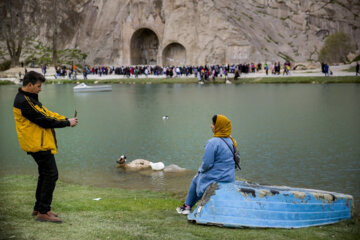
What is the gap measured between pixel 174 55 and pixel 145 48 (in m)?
8.44

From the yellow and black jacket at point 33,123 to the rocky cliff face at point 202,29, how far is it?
70.1m

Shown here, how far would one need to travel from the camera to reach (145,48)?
90000 millimetres

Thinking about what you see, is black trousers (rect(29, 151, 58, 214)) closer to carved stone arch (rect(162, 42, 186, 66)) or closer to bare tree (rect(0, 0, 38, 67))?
carved stone arch (rect(162, 42, 186, 66))

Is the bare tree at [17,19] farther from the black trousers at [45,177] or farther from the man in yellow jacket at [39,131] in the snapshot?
the black trousers at [45,177]

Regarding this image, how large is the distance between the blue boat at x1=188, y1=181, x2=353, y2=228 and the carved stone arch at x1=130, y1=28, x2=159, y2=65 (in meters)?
81.7

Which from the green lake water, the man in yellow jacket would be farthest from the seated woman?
the green lake water

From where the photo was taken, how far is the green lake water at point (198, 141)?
48.0 ft

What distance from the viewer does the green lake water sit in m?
14.6

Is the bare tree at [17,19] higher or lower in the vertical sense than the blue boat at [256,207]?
higher

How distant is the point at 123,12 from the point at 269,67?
32.6 metres

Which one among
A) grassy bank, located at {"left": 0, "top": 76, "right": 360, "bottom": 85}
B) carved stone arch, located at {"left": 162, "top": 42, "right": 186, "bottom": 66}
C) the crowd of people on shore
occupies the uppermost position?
carved stone arch, located at {"left": 162, "top": 42, "right": 186, "bottom": 66}

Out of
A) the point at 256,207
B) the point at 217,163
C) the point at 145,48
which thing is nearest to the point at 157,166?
the point at 217,163

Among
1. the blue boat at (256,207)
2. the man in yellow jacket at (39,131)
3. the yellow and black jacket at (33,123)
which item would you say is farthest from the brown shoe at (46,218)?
the blue boat at (256,207)

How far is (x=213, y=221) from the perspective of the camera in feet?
24.0
